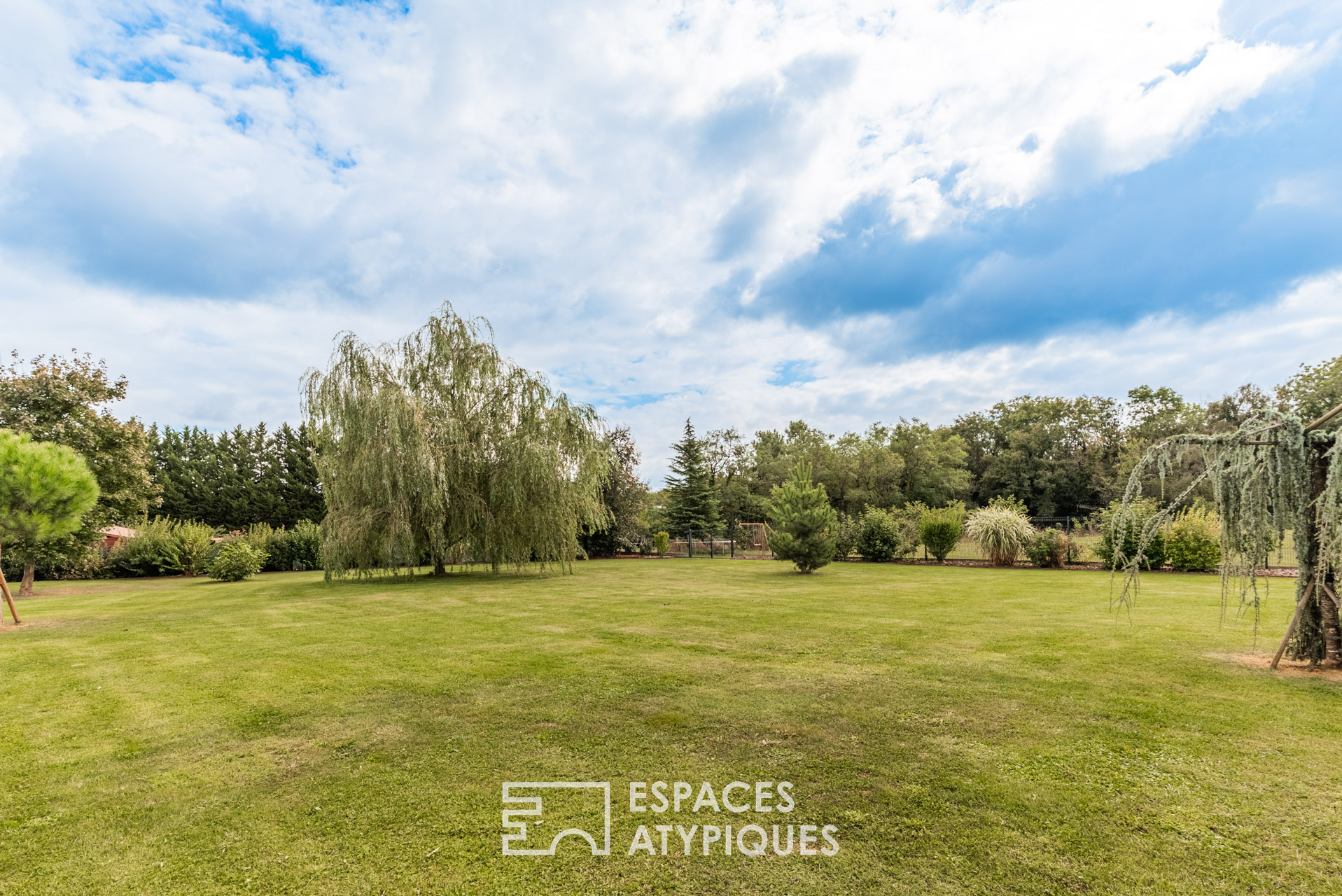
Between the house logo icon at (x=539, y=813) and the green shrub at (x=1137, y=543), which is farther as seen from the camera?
the green shrub at (x=1137, y=543)

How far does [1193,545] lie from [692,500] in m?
19.1

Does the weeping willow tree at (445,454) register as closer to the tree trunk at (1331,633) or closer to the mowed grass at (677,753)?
the mowed grass at (677,753)

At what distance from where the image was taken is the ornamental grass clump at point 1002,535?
17672 mm

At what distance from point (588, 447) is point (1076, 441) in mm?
39493

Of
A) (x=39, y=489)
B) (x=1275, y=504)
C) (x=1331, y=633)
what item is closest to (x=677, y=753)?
A: (x=1275, y=504)

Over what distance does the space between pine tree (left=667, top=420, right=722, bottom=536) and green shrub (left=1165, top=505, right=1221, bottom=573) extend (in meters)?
17.8

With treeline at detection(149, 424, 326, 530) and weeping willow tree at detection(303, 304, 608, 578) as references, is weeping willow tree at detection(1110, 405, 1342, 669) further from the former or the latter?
treeline at detection(149, 424, 326, 530)

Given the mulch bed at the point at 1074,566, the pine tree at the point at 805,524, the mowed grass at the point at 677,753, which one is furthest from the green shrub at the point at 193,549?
the mulch bed at the point at 1074,566

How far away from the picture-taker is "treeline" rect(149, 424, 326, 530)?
3128 cm

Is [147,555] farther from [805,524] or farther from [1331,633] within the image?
[1331,633]

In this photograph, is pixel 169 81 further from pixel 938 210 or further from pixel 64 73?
pixel 938 210

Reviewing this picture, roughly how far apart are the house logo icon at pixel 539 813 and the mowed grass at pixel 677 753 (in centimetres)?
6

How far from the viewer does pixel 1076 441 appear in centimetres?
4034

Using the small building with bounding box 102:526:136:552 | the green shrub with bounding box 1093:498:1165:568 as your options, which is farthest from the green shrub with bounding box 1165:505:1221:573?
the small building with bounding box 102:526:136:552
